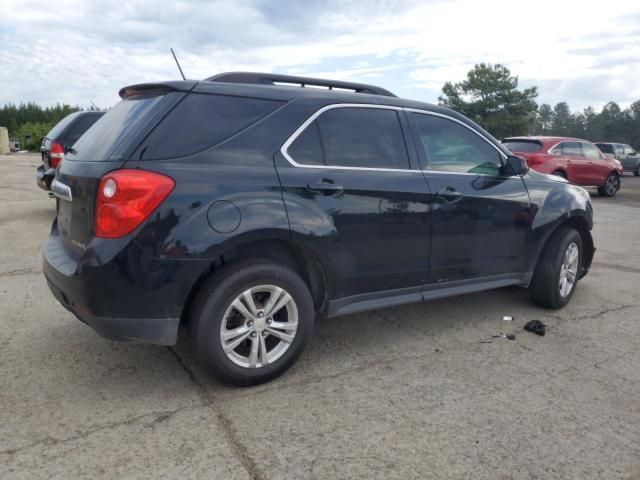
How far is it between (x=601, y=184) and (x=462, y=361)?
1502cm

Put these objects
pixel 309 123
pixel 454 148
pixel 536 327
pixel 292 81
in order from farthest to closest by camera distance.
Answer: pixel 536 327
pixel 454 148
pixel 292 81
pixel 309 123

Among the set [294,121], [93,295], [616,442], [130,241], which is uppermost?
[294,121]

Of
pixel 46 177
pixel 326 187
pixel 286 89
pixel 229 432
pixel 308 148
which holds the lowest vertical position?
pixel 229 432

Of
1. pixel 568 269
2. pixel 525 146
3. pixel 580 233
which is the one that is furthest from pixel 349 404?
pixel 525 146

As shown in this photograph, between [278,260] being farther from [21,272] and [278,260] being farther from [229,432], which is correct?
[21,272]

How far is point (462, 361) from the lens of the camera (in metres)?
3.63

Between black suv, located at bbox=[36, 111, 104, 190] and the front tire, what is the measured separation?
618 centimetres

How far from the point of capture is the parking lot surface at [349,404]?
2.46 meters

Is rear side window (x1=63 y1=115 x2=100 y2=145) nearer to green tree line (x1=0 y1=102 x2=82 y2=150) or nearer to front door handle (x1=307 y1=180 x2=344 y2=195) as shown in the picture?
front door handle (x1=307 y1=180 x2=344 y2=195)

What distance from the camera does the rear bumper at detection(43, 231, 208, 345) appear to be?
108 inches

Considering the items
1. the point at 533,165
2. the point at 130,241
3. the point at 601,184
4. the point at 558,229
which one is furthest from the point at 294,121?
the point at 601,184

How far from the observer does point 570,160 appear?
14.7 m

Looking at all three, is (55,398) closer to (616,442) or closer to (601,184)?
(616,442)

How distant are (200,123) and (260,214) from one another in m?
0.61
